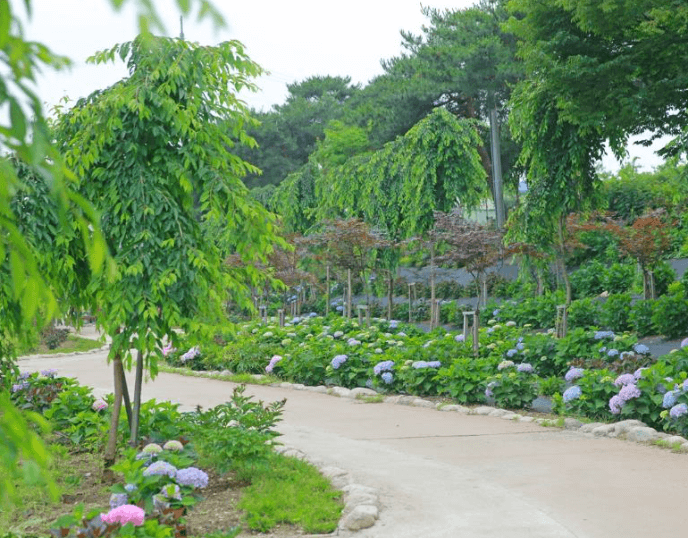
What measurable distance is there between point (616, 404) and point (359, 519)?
3654 mm

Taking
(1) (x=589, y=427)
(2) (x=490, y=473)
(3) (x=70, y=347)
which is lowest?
(2) (x=490, y=473)

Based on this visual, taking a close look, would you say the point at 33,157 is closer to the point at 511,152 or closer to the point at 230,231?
the point at 230,231

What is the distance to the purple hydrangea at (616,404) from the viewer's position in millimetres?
7379

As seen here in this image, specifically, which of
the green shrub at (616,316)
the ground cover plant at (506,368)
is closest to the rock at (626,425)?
the ground cover plant at (506,368)

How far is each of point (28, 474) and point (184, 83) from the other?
194 inches

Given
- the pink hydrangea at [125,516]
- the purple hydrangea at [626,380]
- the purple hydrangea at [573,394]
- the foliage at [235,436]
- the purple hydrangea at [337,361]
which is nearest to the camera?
the pink hydrangea at [125,516]

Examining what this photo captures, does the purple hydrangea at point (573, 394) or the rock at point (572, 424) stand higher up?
the purple hydrangea at point (573, 394)

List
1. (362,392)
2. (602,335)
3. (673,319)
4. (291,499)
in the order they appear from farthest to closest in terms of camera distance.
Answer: (673,319), (602,335), (362,392), (291,499)

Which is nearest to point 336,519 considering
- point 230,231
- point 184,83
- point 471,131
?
point 230,231

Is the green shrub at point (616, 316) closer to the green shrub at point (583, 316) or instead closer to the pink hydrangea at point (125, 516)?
the green shrub at point (583, 316)

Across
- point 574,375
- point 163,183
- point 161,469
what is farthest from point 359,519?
point 574,375

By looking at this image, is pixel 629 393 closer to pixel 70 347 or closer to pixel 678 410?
pixel 678 410

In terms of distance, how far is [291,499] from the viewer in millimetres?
5023

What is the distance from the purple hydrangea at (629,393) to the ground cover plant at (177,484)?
10.3 feet
